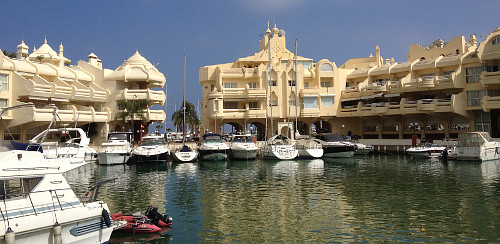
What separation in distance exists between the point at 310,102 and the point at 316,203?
153 ft

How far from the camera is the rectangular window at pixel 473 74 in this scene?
53.3 meters

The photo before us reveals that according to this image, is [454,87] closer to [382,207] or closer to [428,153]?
[428,153]

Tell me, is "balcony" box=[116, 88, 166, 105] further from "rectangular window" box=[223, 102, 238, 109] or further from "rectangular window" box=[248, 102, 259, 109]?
"rectangular window" box=[248, 102, 259, 109]

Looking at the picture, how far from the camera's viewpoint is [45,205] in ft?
43.5

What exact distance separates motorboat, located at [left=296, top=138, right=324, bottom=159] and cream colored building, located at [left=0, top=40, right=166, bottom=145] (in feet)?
75.3

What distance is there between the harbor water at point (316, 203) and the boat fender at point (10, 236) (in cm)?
431

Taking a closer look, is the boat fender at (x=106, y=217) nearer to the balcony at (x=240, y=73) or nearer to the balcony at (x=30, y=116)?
the balcony at (x=30, y=116)

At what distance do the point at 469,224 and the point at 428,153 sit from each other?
33140 millimetres

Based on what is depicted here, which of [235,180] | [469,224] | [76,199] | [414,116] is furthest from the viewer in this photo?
[414,116]

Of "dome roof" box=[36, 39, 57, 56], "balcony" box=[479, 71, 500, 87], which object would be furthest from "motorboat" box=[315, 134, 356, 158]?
"dome roof" box=[36, 39, 57, 56]

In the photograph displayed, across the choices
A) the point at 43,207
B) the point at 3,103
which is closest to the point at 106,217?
the point at 43,207

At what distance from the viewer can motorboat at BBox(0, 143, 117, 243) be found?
12.3m

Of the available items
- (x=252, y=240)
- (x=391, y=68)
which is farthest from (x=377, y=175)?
(x=391, y=68)

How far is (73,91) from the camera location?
177 ft
